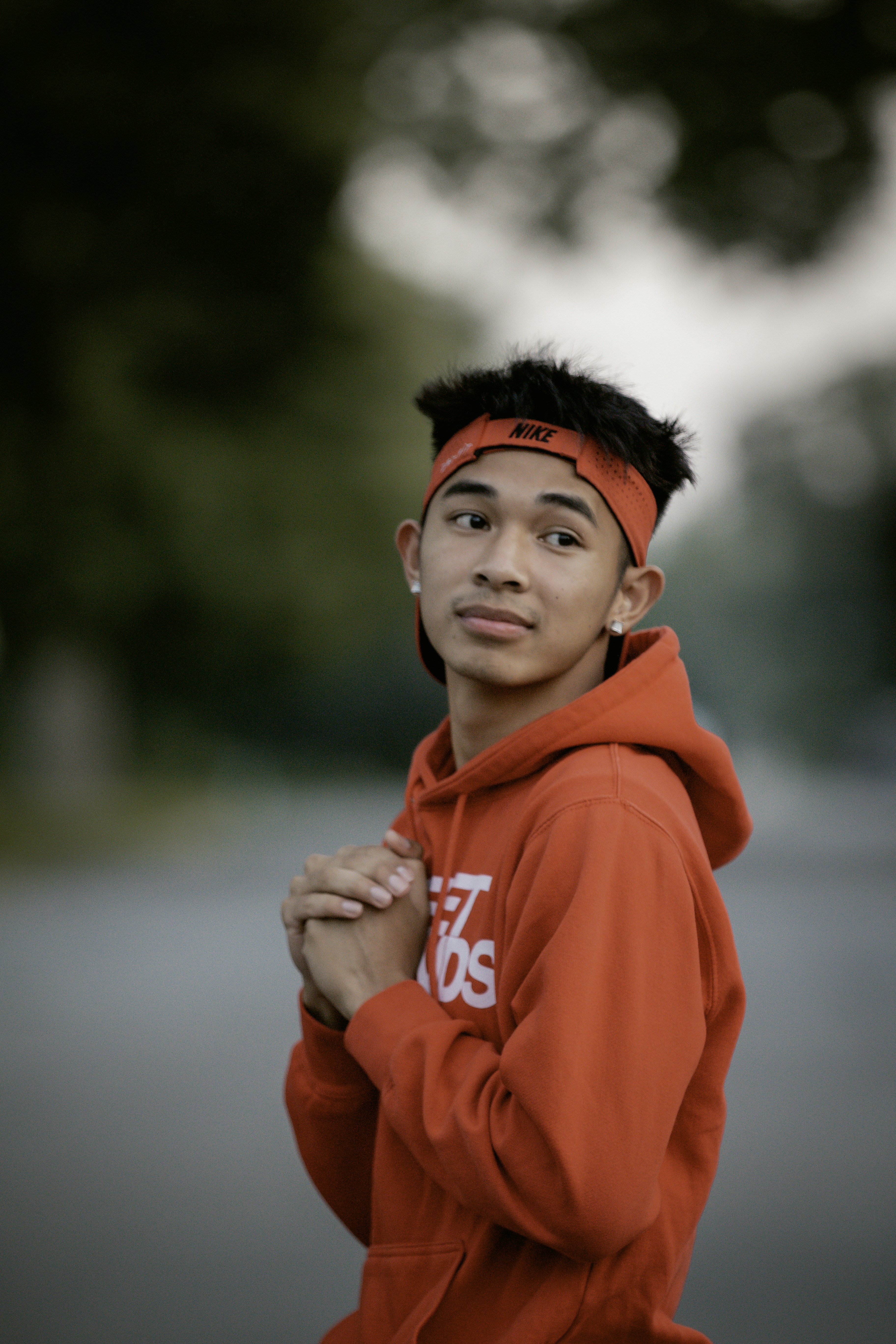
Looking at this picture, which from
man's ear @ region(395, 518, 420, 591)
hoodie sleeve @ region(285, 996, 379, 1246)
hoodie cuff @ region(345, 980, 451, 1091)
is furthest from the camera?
man's ear @ region(395, 518, 420, 591)

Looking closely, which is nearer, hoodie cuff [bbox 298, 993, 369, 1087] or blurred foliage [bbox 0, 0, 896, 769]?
hoodie cuff [bbox 298, 993, 369, 1087]

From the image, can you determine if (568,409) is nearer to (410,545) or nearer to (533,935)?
(410,545)

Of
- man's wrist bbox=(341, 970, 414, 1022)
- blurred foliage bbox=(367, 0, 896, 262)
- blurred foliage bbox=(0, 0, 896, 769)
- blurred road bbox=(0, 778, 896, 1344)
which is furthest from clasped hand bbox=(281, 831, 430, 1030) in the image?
blurred foliage bbox=(367, 0, 896, 262)

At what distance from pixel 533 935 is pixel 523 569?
61 cm

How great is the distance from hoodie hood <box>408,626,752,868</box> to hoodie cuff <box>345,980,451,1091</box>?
1.20ft

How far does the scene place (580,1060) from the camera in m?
1.38

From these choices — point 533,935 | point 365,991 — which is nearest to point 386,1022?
point 365,991

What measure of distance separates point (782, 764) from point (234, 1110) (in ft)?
85.9

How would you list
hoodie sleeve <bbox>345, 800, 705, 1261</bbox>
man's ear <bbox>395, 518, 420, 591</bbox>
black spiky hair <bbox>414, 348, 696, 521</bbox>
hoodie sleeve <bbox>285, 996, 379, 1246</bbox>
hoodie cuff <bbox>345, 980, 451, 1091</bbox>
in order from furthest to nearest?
man's ear <bbox>395, 518, 420, 591</bbox>, hoodie sleeve <bbox>285, 996, 379, 1246</bbox>, black spiky hair <bbox>414, 348, 696, 521</bbox>, hoodie cuff <bbox>345, 980, 451, 1091</bbox>, hoodie sleeve <bbox>345, 800, 705, 1261</bbox>

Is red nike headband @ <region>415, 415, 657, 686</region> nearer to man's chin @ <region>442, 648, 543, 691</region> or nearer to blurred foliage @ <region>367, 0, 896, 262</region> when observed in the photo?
man's chin @ <region>442, 648, 543, 691</region>

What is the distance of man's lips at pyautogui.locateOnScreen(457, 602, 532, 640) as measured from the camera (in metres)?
1.81

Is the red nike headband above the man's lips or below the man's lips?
above

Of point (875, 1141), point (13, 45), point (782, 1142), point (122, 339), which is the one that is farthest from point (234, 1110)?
point (13, 45)

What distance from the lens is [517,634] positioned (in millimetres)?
1820
